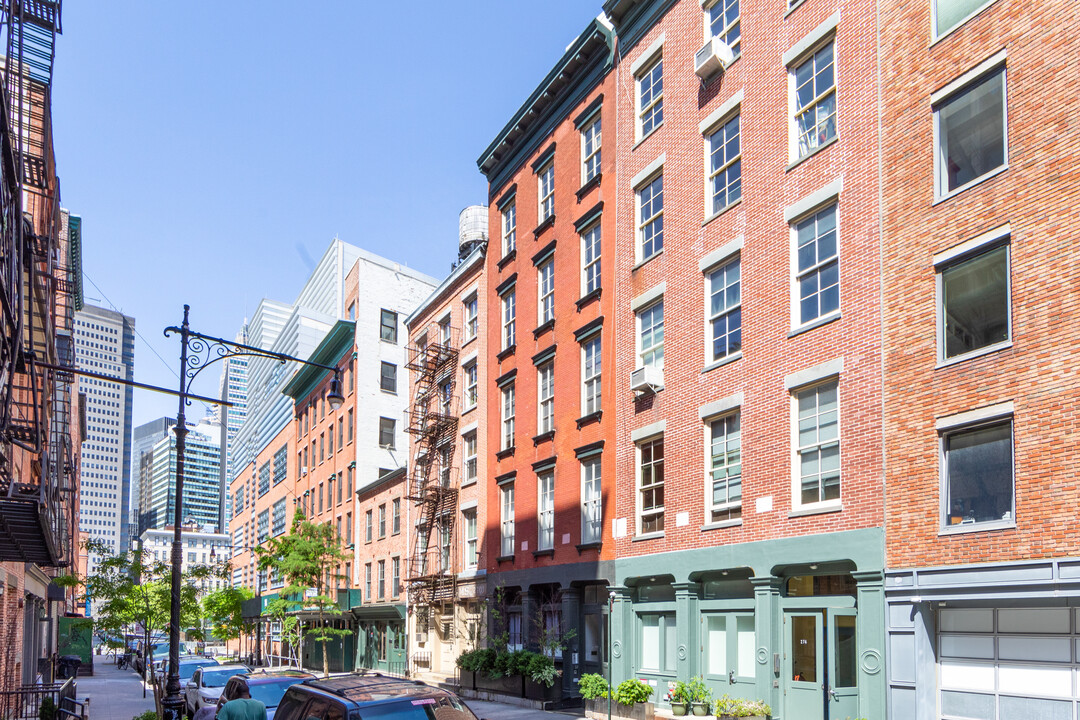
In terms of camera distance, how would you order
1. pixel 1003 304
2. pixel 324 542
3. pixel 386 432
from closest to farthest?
pixel 1003 304
pixel 324 542
pixel 386 432

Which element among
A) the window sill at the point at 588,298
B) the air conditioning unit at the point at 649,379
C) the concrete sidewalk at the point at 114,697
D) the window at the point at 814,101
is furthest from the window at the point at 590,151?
the concrete sidewalk at the point at 114,697

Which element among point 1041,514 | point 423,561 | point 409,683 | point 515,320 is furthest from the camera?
point 423,561

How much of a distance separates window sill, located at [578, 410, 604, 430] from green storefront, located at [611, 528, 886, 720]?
4411mm

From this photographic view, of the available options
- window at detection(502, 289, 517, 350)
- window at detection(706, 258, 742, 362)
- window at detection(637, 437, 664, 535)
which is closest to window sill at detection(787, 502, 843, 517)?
window at detection(706, 258, 742, 362)

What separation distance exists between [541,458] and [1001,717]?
17.8 m

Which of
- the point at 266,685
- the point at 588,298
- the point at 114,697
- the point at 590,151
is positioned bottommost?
A: the point at 114,697

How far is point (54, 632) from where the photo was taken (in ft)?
169

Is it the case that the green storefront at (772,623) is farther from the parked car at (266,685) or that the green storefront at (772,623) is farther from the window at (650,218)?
the parked car at (266,685)

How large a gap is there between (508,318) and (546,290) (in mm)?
3233

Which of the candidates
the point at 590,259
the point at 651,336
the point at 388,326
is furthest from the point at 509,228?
the point at 388,326

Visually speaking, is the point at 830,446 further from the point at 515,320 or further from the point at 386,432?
the point at 386,432

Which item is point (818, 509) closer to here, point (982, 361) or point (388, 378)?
point (982, 361)

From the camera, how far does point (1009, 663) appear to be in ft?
48.2

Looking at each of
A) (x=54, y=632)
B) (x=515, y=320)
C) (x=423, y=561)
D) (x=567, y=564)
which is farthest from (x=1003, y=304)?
(x=54, y=632)
